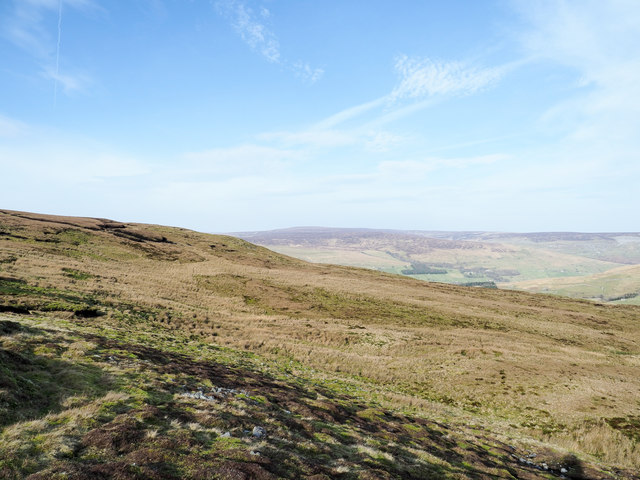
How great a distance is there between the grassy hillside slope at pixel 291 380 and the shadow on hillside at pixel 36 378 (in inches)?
3.0

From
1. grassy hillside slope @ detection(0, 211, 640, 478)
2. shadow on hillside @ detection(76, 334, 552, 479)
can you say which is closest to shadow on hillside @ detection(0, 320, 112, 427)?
grassy hillside slope @ detection(0, 211, 640, 478)

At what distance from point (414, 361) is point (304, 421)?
1080 inches

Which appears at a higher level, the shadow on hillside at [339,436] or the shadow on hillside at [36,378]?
the shadow on hillside at [36,378]

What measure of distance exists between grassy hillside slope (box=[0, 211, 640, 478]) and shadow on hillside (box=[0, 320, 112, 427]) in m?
0.08

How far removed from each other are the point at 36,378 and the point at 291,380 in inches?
626

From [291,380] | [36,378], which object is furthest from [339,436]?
[36,378]

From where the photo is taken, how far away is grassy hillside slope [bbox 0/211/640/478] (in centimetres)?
922

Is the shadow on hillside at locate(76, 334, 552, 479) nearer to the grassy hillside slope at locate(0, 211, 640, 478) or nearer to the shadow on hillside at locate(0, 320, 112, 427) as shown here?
the grassy hillside slope at locate(0, 211, 640, 478)

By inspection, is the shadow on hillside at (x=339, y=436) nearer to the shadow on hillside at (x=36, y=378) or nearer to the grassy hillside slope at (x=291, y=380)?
the grassy hillside slope at (x=291, y=380)

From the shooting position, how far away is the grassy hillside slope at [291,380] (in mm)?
9219

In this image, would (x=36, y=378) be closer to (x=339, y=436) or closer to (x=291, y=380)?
(x=339, y=436)

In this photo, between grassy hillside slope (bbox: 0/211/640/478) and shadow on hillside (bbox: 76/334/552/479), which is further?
shadow on hillside (bbox: 76/334/552/479)

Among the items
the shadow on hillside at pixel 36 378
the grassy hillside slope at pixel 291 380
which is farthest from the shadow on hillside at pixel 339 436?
the shadow on hillside at pixel 36 378

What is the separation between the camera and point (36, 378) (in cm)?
1131
